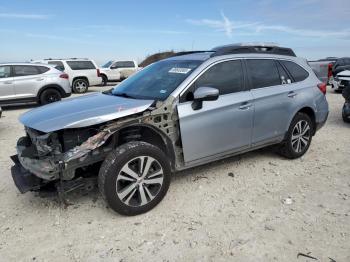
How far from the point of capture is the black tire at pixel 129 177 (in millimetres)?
3338

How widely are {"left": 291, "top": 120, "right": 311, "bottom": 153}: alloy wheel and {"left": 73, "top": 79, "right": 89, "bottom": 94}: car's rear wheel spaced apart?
13.4 meters

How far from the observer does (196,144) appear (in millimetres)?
3955

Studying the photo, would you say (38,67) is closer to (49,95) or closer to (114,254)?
(49,95)

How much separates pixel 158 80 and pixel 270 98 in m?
1.60

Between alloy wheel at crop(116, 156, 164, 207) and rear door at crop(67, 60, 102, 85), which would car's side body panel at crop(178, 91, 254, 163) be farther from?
rear door at crop(67, 60, 102, 85)

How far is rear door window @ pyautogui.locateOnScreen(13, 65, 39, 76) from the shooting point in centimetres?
1124

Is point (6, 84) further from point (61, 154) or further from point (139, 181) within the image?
point (139, 181)

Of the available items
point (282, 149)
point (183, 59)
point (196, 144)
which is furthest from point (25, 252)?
point (282, 149)

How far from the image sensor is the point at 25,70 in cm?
1136

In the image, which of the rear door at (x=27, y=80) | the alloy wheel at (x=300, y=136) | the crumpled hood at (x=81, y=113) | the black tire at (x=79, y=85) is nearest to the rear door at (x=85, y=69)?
the black tire at (x=79, y=85)

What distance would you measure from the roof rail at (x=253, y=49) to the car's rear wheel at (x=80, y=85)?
13023 mm

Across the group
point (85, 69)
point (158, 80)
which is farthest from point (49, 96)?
point (158, 80)

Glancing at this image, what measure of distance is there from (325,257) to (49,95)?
10.7 m

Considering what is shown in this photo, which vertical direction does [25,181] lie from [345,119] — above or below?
above
